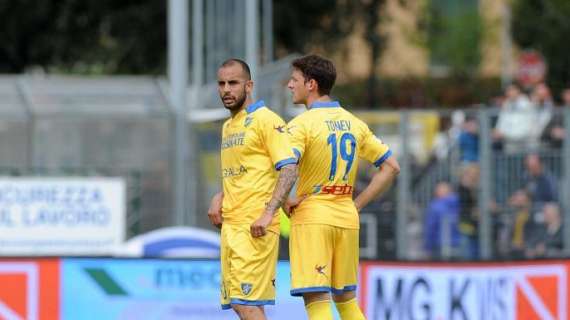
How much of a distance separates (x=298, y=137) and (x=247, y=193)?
567mm

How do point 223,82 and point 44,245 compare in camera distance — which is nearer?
point 223,82

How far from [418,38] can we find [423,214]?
24394 mm

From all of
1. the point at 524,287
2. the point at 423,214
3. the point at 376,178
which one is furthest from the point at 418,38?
the point at 376,178

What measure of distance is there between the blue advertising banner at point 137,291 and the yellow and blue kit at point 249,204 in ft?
8.59

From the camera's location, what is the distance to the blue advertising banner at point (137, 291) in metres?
13.0

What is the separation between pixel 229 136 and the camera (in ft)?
34.3

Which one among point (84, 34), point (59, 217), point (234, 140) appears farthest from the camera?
point (84, 34)

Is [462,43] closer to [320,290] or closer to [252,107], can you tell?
[252,107]

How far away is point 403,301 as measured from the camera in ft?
43.6

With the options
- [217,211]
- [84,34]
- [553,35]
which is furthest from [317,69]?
[553,35]

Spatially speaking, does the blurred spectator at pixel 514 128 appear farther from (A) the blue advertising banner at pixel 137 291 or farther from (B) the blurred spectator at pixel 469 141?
(A) the blue advertising banner at pixel 137 291

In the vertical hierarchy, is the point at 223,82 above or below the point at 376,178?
above

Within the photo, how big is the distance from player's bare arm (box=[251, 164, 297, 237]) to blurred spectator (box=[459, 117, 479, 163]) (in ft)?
30.9

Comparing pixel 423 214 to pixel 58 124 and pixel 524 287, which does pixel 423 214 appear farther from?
pixel 524 287
